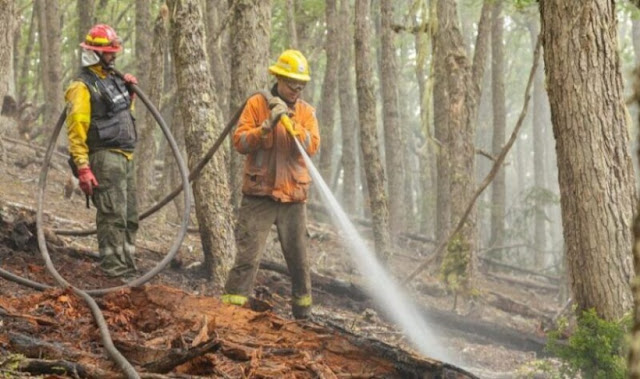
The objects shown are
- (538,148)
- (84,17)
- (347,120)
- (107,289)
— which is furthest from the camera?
(538,148)

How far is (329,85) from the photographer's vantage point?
1992cm

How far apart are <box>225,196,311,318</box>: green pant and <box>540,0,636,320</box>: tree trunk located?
2.53 metres

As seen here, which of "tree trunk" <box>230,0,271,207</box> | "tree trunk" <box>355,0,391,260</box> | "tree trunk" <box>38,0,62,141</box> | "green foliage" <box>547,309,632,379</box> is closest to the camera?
"green foliage" <box>547,309,632,379</box>

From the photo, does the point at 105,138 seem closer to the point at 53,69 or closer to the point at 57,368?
the point at 57,368

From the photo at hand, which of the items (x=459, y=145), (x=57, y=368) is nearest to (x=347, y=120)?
(x=459, y=145)

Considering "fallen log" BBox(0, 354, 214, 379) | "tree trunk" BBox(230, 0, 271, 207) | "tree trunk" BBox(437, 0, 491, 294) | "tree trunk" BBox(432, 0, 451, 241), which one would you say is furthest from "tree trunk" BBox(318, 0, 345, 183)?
"fallen log" BBox(0, 354, 214, 379)

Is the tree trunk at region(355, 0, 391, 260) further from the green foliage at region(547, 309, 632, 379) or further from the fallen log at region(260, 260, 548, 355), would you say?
the green foliage at region(547, 309, 632, 379)

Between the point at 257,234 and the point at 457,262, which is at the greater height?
the point at 257,234

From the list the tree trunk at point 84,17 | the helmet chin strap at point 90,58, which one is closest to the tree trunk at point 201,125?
the helmet chin strap at point 90,58

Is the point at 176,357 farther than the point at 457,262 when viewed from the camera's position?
No

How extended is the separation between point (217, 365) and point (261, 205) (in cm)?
261

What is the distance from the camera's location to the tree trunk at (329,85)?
17.8m

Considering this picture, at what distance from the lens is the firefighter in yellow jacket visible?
24.3 feet

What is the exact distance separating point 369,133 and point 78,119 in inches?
247
